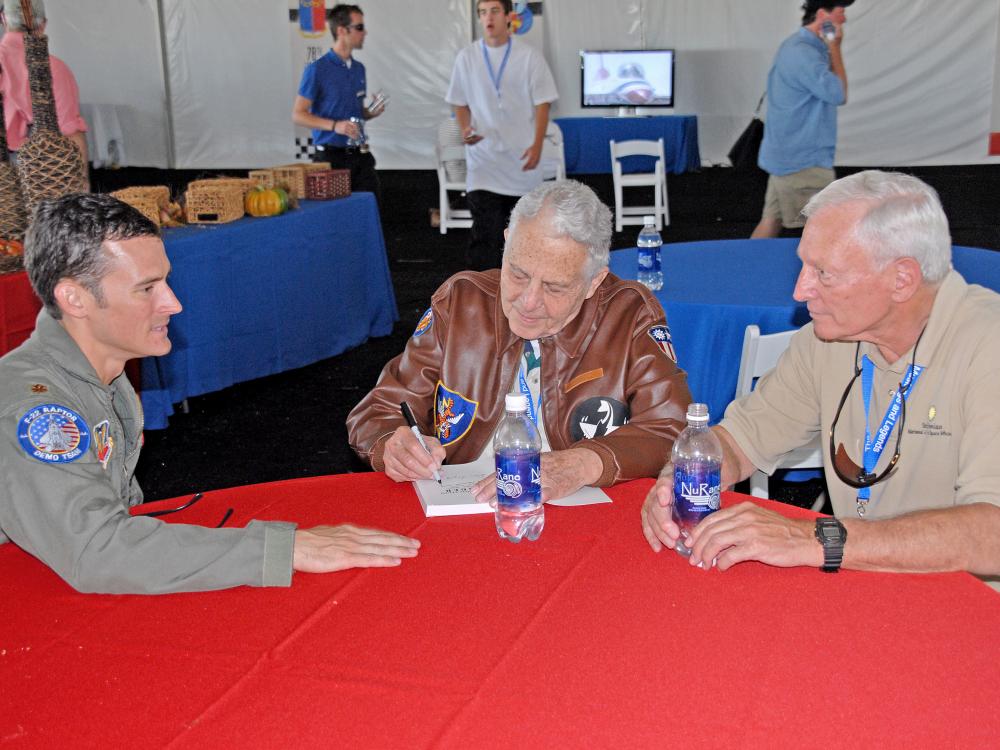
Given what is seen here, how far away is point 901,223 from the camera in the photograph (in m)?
1.70

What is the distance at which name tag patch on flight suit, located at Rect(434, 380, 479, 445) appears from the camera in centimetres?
216

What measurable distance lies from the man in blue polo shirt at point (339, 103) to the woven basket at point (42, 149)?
2537mm

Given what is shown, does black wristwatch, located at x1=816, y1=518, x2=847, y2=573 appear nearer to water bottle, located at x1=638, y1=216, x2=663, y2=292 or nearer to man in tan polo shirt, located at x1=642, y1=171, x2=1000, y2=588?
man in tan polo shirt, located at x1=642, y1=171, x2=1000, y2=588

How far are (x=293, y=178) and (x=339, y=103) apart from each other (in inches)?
36.7

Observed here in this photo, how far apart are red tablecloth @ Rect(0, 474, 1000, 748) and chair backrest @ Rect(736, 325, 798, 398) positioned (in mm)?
1113

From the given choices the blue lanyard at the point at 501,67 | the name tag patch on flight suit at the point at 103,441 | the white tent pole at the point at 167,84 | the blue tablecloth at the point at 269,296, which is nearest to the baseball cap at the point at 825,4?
the blue lanyard at the point at 501,67

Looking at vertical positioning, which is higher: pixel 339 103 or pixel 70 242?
pixel 339 103

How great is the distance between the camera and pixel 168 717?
1162 mm

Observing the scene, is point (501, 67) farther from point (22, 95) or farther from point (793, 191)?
point (22, 95)

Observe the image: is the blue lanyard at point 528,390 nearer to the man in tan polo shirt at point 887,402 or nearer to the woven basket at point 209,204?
the man in tan polo shirt at point 887,402

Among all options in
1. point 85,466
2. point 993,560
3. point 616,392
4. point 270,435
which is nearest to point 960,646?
point 993,560

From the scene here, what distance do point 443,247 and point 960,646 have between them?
306 inches

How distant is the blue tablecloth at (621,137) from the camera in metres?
10.9

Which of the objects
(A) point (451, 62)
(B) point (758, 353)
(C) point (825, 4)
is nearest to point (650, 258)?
(B) point (758, 353)
